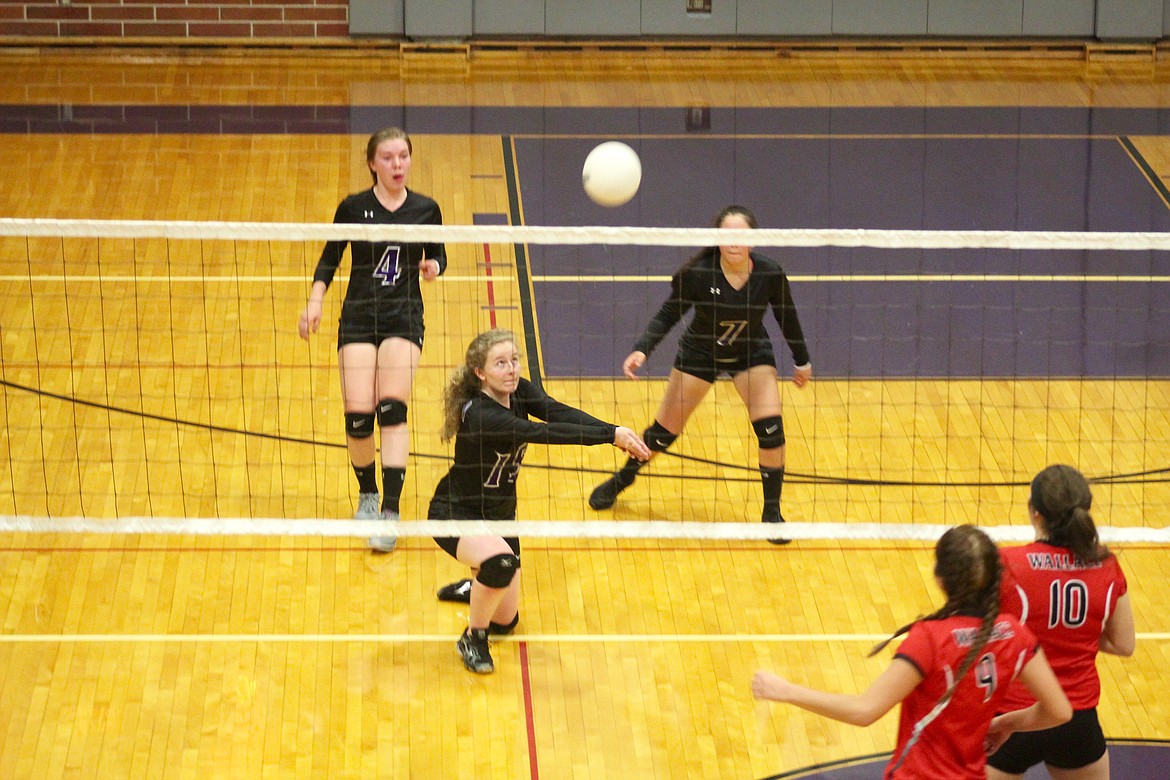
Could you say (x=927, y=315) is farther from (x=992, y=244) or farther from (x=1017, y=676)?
(x=1017, y=676)

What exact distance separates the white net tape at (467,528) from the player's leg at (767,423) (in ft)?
3.95

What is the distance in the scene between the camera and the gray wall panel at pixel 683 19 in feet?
51.9

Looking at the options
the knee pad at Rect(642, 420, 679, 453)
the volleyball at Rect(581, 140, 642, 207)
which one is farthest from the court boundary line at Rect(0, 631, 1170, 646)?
the volleyball at Rect(581, 140, 642, 207)

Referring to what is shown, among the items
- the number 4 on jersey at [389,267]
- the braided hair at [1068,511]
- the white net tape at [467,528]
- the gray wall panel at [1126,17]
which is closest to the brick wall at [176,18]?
the gray wall panel at [1126,17]

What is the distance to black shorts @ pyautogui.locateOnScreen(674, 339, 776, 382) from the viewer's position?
7.52 metres

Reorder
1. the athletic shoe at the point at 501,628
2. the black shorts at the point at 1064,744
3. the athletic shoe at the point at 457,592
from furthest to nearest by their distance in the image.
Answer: the athletic shoe at the point at 457,592
the athletic shoe at the point at 501,628
the black shorts at the point at 1064,744

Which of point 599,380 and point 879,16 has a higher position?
point 879,16

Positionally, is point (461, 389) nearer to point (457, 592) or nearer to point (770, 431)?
point (457, 592)

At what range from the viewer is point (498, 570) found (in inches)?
248

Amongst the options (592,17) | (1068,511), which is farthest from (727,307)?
(592,17)

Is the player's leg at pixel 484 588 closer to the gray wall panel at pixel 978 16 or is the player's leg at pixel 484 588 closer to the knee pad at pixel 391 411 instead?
the knee pad at pixel 391 411

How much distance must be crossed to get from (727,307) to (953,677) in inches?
136

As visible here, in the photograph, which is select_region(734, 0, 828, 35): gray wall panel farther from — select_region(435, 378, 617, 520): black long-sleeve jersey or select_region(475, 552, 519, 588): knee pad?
select_region(475, 552, 519, 588): knee pad

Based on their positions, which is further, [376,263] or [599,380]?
[599,380]
